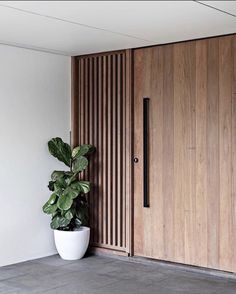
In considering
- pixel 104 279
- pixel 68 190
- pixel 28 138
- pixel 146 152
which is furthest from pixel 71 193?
pixel 104 279

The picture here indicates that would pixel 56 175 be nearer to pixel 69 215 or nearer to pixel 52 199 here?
pixel 52 199

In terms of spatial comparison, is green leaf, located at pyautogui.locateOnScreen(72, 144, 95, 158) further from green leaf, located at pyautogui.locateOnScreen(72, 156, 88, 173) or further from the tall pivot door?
the tall pivot door

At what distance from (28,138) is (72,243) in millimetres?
1279

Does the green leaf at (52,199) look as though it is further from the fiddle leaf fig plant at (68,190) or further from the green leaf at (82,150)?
the green leaf at (82,150)

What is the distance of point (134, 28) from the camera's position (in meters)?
4.87

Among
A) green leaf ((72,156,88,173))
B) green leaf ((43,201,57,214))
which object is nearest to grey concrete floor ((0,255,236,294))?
green leaf ((43,201,57,214))

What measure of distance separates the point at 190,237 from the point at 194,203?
36cm

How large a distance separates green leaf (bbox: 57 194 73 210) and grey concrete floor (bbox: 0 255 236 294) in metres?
0.63

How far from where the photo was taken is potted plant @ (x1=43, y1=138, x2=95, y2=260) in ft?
19.1

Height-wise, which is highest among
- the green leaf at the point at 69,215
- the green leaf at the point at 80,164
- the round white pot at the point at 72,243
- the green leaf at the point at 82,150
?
the green leaf at the point at 82,150

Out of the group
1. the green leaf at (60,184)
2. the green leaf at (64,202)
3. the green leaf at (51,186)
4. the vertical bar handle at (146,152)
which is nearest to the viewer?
the green leaf at (64,202)

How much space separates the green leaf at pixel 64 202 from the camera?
18.8 feet

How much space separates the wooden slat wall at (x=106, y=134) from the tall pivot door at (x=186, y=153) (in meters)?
0.15

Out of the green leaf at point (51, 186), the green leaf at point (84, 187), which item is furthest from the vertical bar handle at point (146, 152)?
the green leaf at point (51, 186)
